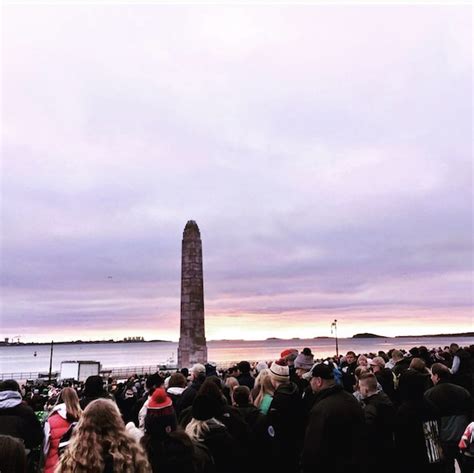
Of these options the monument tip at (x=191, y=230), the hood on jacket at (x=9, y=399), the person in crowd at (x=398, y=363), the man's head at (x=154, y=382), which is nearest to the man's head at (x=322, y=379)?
the man's head at (x=154, y=382)

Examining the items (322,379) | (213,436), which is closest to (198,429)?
(213,436)

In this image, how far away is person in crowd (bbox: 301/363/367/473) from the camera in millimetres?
4445

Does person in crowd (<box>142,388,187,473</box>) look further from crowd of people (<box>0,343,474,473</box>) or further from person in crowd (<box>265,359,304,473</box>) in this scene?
person in crowd (<box>265,359,304,473</box>)

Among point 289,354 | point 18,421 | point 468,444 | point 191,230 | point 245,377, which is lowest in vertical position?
point 468,444

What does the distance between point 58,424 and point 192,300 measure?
2081 cm

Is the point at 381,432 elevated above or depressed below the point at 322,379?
below

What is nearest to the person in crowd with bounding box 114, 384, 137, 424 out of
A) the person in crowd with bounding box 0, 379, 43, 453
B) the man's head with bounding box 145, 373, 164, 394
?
the man's head with bounding box 145, 373, 164, 394

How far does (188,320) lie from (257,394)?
1992 centimetres

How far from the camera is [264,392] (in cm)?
590

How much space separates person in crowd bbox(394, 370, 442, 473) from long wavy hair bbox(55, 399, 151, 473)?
3114mm

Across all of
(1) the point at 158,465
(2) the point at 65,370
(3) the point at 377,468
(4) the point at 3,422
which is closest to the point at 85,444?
(1) the point at 158,465

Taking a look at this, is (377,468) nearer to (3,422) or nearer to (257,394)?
(257,394)

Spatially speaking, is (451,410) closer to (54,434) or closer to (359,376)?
(359,376)

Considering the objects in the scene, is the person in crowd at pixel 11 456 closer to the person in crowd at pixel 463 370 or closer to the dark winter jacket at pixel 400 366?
the person in crowd at pixel 463 370
